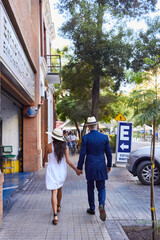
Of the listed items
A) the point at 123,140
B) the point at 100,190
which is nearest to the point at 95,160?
the point at 100,190

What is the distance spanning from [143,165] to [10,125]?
590 cm

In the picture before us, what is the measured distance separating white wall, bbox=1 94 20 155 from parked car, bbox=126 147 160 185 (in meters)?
5.21

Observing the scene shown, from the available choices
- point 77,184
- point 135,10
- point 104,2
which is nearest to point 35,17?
point 104,2

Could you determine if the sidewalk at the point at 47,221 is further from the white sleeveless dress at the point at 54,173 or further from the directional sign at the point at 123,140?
the directional sign at the point at 123,140

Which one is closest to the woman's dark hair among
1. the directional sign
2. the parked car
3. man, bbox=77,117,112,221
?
man, bbox=77,117,112,221

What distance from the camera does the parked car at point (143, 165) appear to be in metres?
9.20

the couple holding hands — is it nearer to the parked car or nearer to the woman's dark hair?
the woman's dark hair

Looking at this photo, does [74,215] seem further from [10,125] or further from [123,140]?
[123,140]

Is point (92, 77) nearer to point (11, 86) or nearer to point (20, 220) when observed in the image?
point (11, 86)

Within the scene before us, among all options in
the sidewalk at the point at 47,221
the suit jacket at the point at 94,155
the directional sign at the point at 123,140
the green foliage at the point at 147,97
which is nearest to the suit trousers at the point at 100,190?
the suit jacket at the point at 94,155

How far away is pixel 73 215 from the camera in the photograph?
5.72 m

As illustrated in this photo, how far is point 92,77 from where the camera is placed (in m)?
18.5

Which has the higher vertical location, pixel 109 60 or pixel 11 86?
pixel 109 60

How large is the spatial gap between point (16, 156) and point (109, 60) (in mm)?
8135
